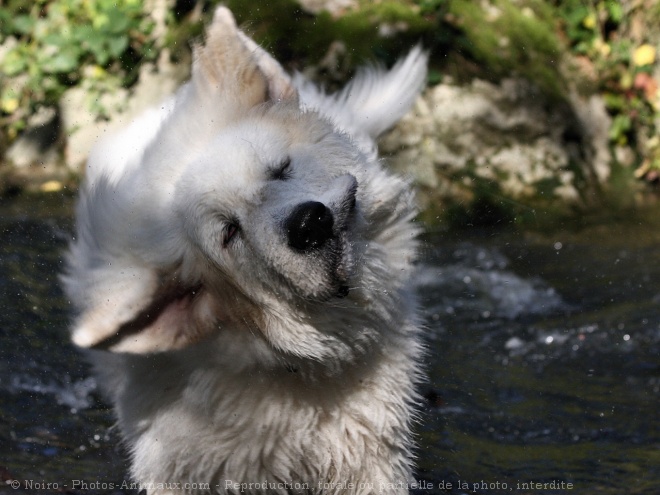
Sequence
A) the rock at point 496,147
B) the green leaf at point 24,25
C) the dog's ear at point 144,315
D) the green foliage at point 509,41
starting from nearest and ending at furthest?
the dog's ear at point 144,315, the rock at point 496,147, the green foliage at point 509,41, the green leaf at point 24,25

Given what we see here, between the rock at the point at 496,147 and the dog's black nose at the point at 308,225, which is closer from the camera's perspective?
the dog's black nose at the point at 308,225

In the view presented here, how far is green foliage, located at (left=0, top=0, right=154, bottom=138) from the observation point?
8438 millimetres

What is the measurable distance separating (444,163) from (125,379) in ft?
14.7

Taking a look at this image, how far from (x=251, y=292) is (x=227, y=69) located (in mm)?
897

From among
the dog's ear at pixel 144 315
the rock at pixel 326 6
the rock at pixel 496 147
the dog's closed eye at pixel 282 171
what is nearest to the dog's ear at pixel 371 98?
the dog's closed eye at pixel 282 171

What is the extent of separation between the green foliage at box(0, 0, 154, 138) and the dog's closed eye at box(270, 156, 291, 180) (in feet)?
18.3

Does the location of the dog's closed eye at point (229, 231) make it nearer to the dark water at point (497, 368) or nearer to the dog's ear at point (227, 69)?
the dog's ear at point (227, 69)

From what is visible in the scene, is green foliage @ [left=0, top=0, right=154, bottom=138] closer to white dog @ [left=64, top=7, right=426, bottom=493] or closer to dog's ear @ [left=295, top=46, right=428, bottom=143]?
dog's ear @ [left=295, top=46, right=428, bottom=143]

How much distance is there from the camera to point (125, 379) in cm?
357

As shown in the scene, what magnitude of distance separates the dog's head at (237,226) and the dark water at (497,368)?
1251 millimetres

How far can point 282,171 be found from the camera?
10.2 feet

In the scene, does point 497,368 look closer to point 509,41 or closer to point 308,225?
point 308,225

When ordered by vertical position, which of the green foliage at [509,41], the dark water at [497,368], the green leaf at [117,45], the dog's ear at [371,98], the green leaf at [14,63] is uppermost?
the dog's ear at [371,98]

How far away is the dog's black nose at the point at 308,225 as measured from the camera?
291cm
